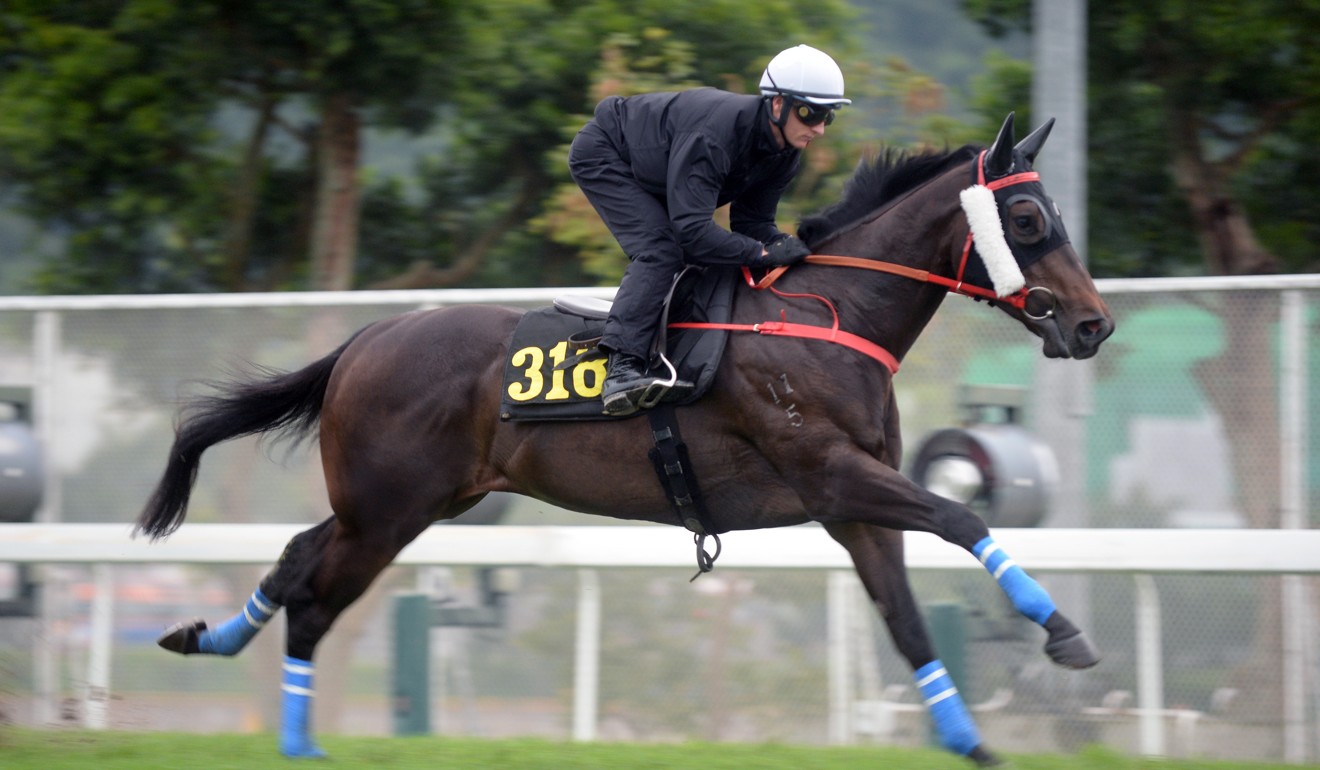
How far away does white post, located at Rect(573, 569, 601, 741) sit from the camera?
6.88m

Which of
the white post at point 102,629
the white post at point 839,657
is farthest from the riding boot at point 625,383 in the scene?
the white post at point 102,629

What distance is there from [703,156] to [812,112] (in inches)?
15.8

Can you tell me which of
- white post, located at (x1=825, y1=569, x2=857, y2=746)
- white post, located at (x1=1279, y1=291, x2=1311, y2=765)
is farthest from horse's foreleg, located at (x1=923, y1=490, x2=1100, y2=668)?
white post, located at (x1=1279, y1=291, x2=1311, y2=765)

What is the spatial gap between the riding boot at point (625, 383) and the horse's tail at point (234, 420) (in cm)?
138

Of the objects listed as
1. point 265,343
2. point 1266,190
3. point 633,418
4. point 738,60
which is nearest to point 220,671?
point 265,343

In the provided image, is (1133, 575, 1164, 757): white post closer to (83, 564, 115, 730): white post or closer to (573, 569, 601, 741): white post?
(573, 569, 601, 741): white post

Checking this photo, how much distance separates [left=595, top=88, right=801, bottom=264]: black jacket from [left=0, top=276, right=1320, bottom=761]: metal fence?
1.70 meters

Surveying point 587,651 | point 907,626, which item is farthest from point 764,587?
point 907,626

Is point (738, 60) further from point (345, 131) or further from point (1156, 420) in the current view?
point (1156, 420)

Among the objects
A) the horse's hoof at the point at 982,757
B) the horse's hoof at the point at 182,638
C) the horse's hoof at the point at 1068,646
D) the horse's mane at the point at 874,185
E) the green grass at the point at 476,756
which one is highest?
the horse's mane at the point at 874,185

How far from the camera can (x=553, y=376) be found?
5410 millimetres

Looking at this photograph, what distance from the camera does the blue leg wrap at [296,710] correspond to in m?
5.73

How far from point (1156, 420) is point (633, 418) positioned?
2.65 meters

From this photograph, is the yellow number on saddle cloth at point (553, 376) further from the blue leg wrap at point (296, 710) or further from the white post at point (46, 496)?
the white post at point (46, 496)
